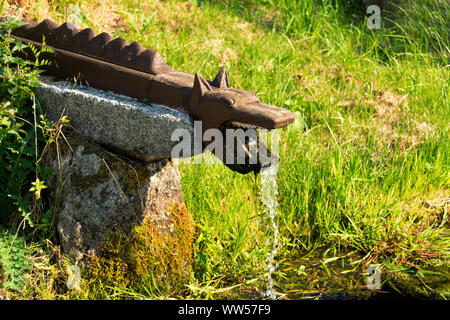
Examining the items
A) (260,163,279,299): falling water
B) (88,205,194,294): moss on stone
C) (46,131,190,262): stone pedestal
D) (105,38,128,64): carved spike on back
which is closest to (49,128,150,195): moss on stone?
(46,131,190,262): stone pedestal

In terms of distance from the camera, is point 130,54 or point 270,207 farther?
point 270,207

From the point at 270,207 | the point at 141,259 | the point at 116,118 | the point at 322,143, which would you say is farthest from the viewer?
the point at 322,143

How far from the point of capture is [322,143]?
4.52m

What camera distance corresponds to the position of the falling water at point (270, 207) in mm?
3438

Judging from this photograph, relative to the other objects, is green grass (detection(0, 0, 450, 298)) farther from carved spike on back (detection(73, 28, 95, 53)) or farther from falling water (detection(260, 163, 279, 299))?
carved spike on back (detection(73, 28, 95, 53))

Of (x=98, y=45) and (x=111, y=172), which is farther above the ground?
(x=98, y=45)

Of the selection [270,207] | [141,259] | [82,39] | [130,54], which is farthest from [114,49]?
[270,207]

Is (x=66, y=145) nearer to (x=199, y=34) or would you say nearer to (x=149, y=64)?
(x=149, y=64)

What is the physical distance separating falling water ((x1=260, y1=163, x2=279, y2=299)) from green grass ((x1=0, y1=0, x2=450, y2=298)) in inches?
2.3

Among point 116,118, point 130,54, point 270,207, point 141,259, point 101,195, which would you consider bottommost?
point 141,259

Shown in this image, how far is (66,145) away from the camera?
3105 mm

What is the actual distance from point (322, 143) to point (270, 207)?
1.16 metres

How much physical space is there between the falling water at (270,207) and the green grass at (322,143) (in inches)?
2.3

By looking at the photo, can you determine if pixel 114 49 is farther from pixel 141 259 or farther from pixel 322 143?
pixel 322 143
